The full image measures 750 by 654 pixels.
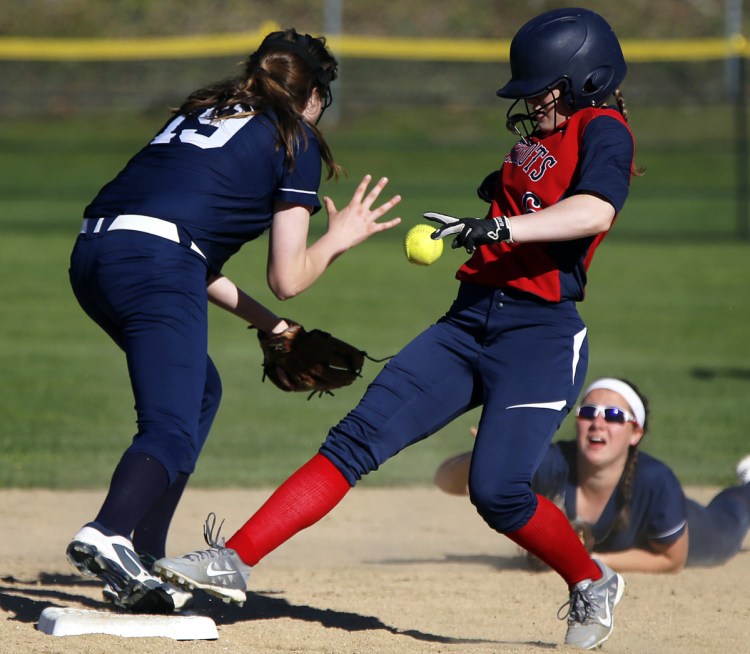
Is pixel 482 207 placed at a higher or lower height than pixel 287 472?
higher

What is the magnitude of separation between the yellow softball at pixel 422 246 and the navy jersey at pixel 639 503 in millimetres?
1582

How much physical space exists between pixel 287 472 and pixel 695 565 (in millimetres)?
2316

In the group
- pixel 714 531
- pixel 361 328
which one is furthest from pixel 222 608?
pixel 361 328

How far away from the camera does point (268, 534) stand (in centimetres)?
343

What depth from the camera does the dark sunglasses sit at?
188 inches

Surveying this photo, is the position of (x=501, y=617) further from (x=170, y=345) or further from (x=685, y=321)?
(x=685, y=321)

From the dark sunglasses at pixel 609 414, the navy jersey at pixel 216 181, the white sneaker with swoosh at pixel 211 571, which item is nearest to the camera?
the white sneaker with swoosh at pixel 211 571

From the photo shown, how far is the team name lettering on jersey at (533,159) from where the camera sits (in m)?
3.58

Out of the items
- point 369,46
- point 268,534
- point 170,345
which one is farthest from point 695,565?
point 369,46

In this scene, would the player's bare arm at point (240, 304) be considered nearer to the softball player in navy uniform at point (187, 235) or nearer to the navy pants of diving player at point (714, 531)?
the softball player in navy uniform at point (187, 235)

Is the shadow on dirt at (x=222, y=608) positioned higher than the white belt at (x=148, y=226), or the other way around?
the white belt at (x=148, y=226)

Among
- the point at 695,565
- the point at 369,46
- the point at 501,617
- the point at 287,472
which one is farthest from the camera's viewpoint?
the point at 369,46

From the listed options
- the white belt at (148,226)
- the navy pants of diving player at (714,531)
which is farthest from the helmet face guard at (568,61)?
the navy pants of diving player at (714,531)

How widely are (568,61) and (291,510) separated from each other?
149 cm
